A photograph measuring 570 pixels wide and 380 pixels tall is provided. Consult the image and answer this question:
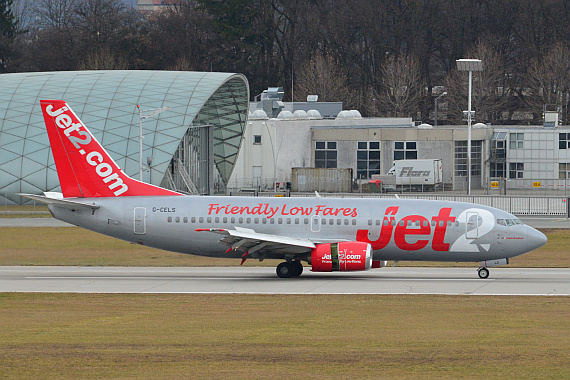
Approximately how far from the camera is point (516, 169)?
4045 inches

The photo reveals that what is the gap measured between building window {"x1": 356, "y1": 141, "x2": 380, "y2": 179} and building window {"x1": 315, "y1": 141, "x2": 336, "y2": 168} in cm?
278

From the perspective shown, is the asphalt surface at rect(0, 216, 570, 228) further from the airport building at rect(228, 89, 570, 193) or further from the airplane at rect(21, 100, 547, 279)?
the airport building at rect(228, 89, 570, 193)

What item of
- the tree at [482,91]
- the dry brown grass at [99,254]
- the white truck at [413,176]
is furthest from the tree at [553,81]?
the dry brown grass at [99,254]

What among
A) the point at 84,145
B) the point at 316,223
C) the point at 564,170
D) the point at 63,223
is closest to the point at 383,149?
the point at 564,170

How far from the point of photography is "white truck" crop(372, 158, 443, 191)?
93.9 m

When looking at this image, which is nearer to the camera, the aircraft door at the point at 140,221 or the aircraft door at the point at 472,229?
the aircraft door at the point at 472,229

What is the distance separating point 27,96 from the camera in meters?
84.8

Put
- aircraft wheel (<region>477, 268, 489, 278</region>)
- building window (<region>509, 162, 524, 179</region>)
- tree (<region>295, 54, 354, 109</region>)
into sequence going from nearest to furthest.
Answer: aircraft wheel (<region>477, 268, 489, 278</region>) < building window (<region>509, 162, 524, 179</region>) < tree (<region>295, 54, 354, 109</region>)

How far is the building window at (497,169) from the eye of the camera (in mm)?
103562

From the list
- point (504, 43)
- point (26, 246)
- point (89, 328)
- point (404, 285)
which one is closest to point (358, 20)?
point (504, 43)

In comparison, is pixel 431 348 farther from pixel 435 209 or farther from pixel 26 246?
pixel 26 246

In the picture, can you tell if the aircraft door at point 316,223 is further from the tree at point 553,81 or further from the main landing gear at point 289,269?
the tree at point 553,81

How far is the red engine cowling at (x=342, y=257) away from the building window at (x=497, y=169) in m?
71.4

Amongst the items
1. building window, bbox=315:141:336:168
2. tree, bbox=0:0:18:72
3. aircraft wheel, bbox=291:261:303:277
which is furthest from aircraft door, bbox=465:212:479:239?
tree, bbox=0:0:18:72
